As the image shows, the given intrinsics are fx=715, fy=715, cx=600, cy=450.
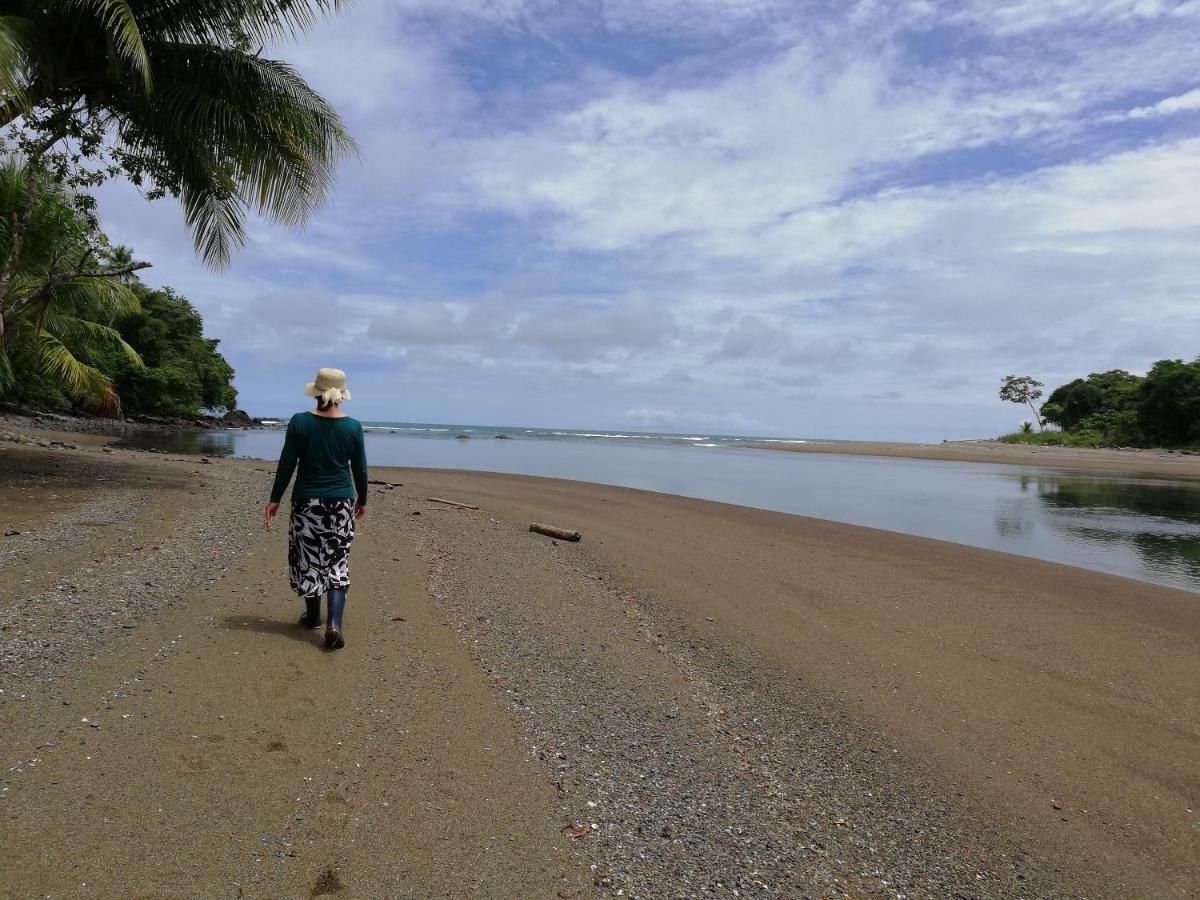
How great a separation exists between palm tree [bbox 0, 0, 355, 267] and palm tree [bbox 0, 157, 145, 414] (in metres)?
1.63

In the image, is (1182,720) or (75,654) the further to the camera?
(1182,720)

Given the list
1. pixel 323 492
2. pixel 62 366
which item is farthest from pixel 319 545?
pixel 62 366

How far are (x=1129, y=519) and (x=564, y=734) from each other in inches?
766

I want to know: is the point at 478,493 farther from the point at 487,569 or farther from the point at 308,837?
the point at 308,837

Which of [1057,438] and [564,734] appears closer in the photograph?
[564,734]

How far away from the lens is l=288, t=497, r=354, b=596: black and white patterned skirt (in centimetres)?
527

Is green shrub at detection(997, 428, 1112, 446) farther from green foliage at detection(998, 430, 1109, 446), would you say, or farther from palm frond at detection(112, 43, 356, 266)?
palm frond at detection(112, 43, 356, 266)

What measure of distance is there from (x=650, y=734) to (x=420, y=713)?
1395 mm

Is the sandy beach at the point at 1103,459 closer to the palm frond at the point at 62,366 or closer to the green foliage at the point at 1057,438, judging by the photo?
the green foliage at the point at 1057,438

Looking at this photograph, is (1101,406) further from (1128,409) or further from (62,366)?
(62,366)

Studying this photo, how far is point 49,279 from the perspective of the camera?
14.0 m

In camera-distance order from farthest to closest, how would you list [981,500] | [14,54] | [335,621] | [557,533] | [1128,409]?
[1128,409], [981,500], [557,533], [14,54], [335,621]

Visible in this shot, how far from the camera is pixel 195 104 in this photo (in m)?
10.8

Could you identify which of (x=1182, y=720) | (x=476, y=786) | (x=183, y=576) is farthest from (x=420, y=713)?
(x=1182, y=720)
